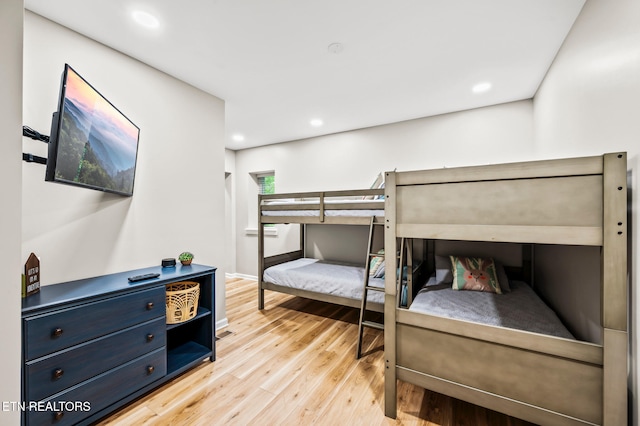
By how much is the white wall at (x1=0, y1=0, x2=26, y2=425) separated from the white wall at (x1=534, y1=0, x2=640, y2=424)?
7.94ft

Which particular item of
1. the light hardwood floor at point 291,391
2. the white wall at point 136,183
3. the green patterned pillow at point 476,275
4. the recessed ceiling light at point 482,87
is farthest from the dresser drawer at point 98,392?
the recessed ceiling light at point 482,87

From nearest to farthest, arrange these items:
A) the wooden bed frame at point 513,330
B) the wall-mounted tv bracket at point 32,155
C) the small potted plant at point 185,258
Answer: the wooden bed frame at point 513,330 → the wall-mounted tv bracket at point 32,155 → the small potted plant at point 185,258

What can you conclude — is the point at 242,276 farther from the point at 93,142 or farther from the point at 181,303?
the point at 93,142

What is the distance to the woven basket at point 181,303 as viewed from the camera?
75.4 inches

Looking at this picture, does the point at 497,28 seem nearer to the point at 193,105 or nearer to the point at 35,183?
the point at 193,105

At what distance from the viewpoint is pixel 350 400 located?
170cm

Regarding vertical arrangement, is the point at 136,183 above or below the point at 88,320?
above

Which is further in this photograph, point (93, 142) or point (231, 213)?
point (231, 213)

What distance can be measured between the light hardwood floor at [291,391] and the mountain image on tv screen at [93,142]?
148 centimetres

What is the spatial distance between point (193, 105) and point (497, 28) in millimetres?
2630

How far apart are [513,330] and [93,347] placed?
230 centimetres

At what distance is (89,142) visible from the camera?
58.1 inches

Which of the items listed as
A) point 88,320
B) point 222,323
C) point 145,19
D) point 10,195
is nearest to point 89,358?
point 88,320

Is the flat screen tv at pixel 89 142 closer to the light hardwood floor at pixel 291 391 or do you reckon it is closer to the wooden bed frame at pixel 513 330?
the light hardwood floor at pixel 291 391
